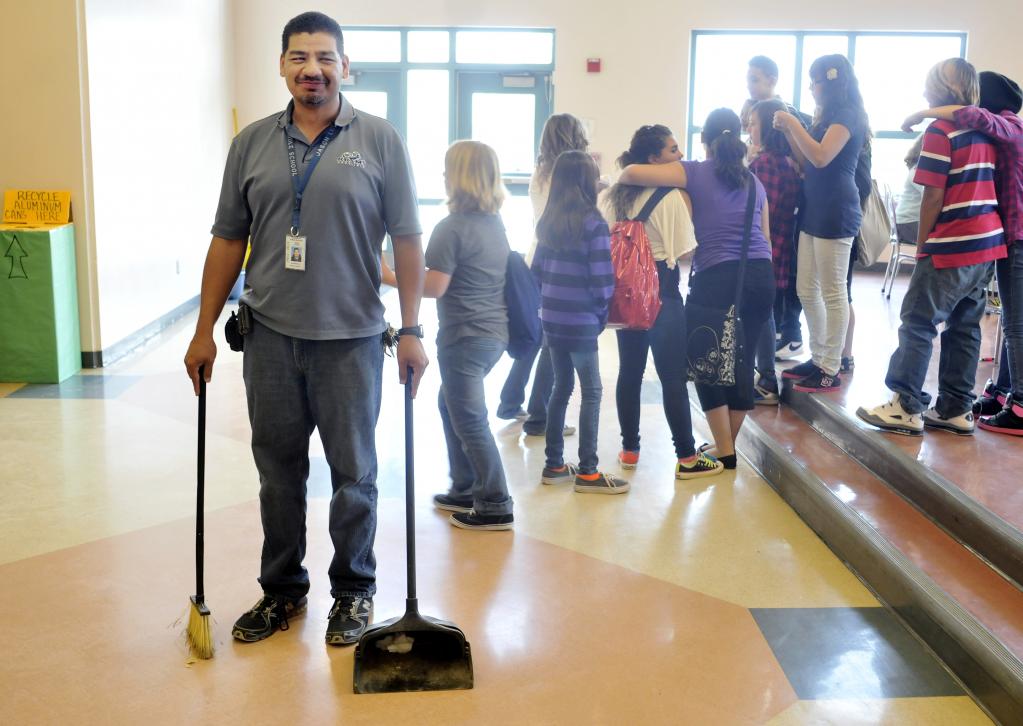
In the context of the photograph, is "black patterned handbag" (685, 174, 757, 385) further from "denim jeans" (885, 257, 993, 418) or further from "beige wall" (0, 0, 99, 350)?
"beige wall" (0, 0, 99, 350)

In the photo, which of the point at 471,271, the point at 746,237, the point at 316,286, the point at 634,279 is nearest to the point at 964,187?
the point at 746,237

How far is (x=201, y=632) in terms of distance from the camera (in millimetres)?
2818

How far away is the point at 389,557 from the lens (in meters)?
3.55

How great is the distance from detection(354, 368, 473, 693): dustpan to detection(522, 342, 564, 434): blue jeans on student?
90.8 inches

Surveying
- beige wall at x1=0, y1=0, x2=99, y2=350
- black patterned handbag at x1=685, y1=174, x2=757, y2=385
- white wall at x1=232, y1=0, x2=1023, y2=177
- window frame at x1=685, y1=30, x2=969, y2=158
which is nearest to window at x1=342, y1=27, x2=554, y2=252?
white wall at x1=232, y1=0, x2=1023, y2=177

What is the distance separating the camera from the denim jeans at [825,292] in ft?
16.2

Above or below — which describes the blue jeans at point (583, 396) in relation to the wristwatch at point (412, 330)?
below

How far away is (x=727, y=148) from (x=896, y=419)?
128 cm

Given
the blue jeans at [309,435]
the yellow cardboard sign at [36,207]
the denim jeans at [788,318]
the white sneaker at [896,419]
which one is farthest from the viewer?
the yellow cardboard sign at [36,207]

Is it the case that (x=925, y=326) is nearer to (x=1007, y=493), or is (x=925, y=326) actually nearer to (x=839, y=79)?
(x=1007, y=493)

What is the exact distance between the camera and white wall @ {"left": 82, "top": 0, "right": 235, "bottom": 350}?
651 cm

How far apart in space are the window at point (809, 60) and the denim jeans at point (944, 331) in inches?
296

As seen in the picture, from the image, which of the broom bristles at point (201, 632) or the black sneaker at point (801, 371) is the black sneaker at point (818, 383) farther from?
the broom bristles at point (201, 632)

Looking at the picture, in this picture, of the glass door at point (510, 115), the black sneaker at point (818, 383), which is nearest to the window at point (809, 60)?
the glass door at point (510, 115)
